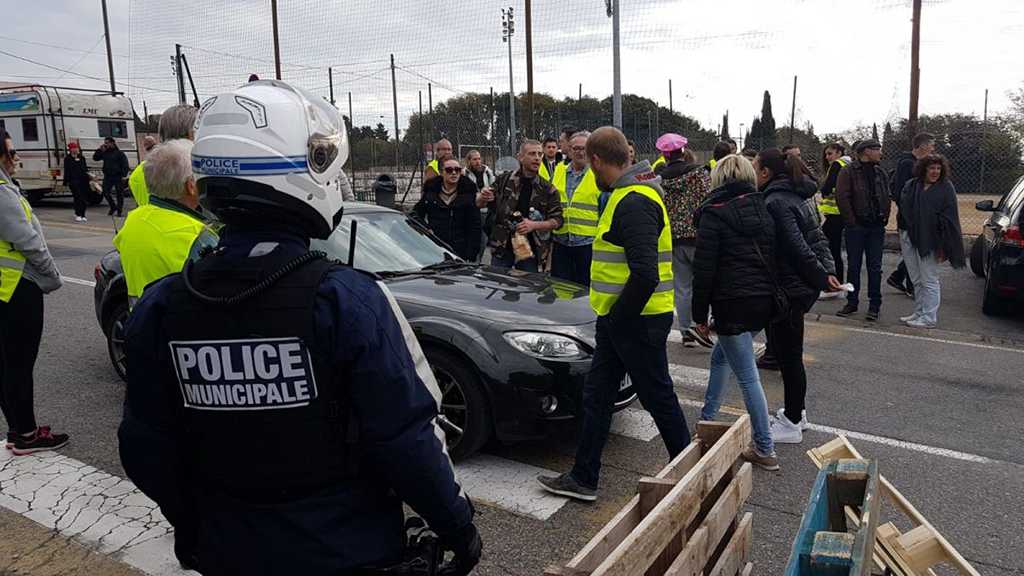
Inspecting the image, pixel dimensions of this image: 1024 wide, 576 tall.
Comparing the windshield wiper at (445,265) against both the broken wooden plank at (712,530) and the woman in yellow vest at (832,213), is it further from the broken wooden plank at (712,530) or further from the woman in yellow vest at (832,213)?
the woman in yellow vest at (832,213)

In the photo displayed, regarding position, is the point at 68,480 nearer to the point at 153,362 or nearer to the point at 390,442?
the point at 153,362

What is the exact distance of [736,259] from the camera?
14.6ft

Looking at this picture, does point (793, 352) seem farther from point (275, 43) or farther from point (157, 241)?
point (275, 43)

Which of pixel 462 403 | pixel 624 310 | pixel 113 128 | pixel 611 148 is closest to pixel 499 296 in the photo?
pixel 462 403

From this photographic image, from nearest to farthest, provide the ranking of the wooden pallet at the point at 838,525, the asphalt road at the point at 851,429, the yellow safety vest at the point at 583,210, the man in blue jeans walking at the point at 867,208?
the wooden pallet at the point at 838,525, the asphalt road at the point at 851,429, the yellow safety vest at the point at 583,210, the man in blue jeans walking at the point at 867,208

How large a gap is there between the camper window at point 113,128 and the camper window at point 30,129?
1.67 metres

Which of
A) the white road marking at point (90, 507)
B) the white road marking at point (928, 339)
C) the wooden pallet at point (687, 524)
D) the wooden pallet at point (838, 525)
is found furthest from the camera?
the white road marking at point (928, 339)

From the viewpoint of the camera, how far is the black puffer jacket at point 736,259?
14.5ft

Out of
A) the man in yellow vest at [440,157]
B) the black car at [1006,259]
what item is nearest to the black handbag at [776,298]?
the man in yellow vest at [440,157]

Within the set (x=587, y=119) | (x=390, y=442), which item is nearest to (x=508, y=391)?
(x=390, y=442)

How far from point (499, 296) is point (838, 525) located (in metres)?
2.56

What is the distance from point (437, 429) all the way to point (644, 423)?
363 cm

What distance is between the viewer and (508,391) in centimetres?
426

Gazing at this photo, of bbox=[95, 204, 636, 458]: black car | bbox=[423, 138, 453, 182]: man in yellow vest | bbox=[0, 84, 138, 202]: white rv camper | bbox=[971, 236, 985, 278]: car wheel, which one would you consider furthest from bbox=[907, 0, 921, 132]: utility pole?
bbox=[0, 84, 138, 202]: white rv camper
